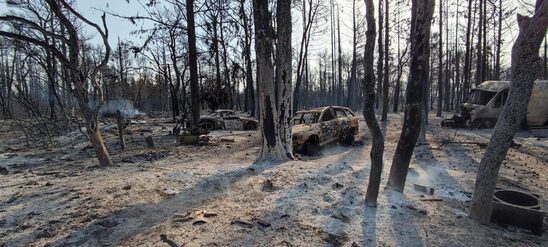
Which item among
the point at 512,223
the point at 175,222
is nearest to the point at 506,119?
the point at 512,223

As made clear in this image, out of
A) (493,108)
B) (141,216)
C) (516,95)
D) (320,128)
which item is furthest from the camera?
(493,108)

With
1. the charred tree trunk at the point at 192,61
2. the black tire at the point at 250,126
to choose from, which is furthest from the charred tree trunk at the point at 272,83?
the black tire at the point at 250,126

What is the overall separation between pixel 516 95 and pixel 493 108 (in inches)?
577

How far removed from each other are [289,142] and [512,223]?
4827 millimetres

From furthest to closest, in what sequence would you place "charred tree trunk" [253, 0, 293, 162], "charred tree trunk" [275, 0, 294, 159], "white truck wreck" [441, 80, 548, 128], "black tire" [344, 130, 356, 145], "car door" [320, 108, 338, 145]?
1. "white truck wreck" [441, 80, 548, 128]
2. "black tire" [344, 130, 356, 145]
3. "car door" [320, 108, 338, 145]
4. "charred tree trunk" [275, 0, 294, 159]
5. "charred tree trunk" [253, 0, 293, 162]

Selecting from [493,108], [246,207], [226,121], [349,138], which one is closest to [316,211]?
[246,207]

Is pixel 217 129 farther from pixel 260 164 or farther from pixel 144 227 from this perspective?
pixel 144 227

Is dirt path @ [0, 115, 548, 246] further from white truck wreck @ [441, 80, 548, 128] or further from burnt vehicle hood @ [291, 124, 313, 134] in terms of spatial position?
white truck wreck @ [441, 80, 548, 128]

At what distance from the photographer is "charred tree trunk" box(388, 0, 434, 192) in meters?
5.19

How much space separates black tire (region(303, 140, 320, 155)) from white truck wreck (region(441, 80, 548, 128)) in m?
10.0

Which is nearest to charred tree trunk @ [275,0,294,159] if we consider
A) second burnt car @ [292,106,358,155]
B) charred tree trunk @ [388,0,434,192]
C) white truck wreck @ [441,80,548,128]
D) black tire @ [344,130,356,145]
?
second burnt car @ [292,106,358,155]

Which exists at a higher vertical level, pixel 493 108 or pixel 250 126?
pixel 493 108

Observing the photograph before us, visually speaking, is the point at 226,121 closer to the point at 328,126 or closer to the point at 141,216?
the point at 328,126

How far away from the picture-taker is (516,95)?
4445 millimetres
